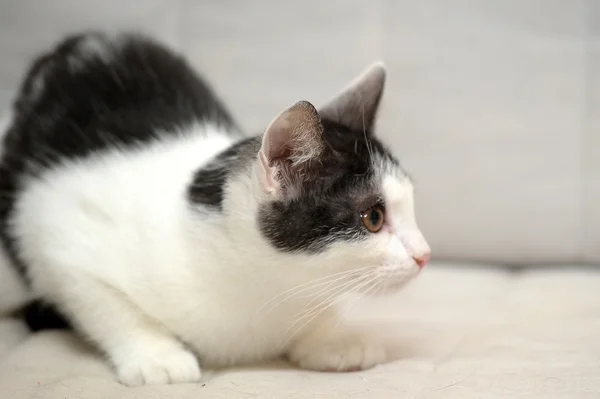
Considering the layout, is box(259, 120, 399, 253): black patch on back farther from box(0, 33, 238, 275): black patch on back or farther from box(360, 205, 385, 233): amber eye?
box(0, 33, 238, 275): black patch on back

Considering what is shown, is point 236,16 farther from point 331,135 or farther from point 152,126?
point 331,135

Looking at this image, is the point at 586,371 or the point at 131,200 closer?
the point at 586,371

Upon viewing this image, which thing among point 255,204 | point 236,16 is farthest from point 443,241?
point 255,204

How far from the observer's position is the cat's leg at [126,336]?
1.04 metres

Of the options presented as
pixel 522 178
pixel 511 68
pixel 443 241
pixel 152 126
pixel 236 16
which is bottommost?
pixel 443 241

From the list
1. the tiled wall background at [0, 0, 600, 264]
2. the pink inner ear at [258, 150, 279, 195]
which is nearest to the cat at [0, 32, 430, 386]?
the pink inner ear at [258, 150, 279, 195]

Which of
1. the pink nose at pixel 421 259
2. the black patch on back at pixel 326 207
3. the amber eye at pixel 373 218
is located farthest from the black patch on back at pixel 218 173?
the pink nose at pixel 421 259

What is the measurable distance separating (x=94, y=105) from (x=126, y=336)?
56cm

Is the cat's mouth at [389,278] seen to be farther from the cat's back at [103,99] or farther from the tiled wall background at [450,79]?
the tiled wall background at [450,79]

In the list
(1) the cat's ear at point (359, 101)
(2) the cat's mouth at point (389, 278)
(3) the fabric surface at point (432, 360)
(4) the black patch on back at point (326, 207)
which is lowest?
(3) the fabric surface at point (432, 360)

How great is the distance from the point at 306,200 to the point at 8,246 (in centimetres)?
74

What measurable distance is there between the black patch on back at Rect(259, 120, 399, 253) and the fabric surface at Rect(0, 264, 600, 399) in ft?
0.77

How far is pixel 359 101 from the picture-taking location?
1.24 metres

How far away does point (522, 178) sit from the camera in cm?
197
